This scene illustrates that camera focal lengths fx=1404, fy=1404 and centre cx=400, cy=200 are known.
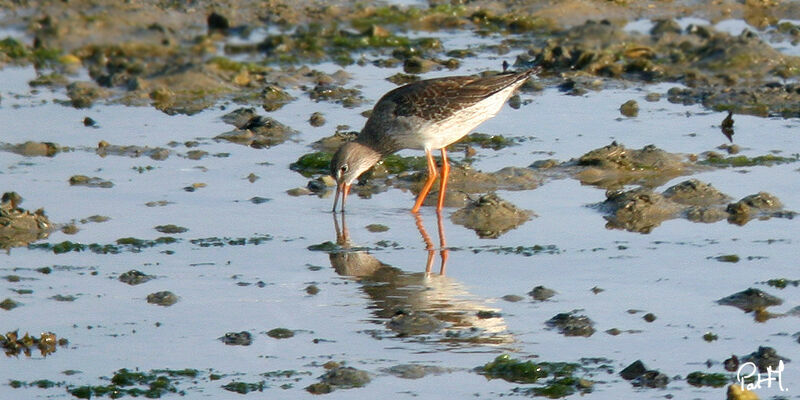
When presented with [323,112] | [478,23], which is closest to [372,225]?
[323,112]

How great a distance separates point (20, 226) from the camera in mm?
9797

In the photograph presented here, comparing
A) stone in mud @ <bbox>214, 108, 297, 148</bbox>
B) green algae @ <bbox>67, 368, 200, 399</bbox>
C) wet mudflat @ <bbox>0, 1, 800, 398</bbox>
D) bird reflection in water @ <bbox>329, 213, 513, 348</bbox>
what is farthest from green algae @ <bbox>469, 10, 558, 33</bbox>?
green algae @ <bbox>67, 368, 200, 399</bbox>

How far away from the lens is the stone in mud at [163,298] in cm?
831

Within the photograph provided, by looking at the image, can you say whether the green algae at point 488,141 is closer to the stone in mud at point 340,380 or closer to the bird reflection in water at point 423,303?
the bird reflection in water at point 423,303

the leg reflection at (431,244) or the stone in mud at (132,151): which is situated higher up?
the stone in mud at (132,151)

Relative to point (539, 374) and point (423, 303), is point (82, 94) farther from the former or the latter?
point (539, 374)

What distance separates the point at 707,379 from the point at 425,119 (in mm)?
4312

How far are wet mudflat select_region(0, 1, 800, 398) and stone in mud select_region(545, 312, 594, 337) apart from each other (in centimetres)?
2

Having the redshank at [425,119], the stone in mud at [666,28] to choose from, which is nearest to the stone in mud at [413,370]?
the redshank at [425,119]

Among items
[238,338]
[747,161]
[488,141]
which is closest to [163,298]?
[238,338]

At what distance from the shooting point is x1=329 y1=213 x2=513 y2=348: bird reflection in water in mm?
7693

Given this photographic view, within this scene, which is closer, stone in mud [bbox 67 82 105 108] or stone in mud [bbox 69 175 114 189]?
stone in mud [bbox 69 175 114 189]

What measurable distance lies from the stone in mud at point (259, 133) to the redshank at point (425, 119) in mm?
1788
